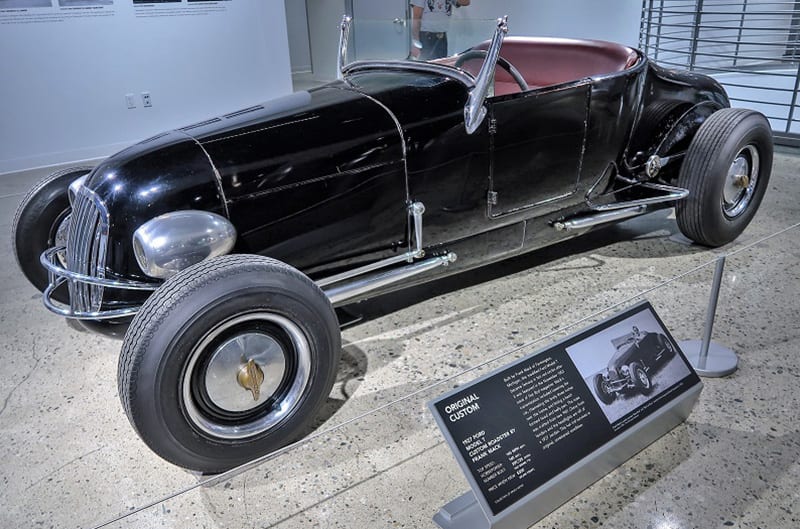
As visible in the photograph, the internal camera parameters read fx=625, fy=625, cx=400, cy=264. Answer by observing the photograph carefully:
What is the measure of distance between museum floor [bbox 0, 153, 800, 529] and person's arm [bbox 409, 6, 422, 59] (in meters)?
1.17

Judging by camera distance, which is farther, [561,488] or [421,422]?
[421,422]

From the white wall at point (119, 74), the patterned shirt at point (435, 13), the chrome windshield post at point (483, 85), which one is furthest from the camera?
the white wall at point (119, 74)

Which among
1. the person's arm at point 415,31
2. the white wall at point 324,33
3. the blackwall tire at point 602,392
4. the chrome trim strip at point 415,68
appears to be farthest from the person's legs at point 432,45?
the white wall at point 324,33

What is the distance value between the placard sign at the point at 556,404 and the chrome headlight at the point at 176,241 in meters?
1.08

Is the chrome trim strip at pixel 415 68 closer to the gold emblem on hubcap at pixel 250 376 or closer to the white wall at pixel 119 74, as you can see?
the gold emblem on hubcap at pixel 250 376

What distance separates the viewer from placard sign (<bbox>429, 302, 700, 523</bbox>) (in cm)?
151

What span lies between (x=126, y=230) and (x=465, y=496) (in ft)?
4.65

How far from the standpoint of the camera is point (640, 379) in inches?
72.6

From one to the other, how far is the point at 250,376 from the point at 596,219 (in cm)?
200

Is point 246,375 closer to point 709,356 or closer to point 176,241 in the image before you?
point 176,241

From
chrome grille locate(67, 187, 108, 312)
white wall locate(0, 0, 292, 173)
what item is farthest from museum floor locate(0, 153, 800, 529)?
white wall locate(0, 0, 292, 173)

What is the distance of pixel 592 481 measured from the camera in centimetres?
189

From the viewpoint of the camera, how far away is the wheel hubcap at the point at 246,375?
6.21 ft

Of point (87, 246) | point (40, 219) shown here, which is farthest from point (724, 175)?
point (40, 219)
